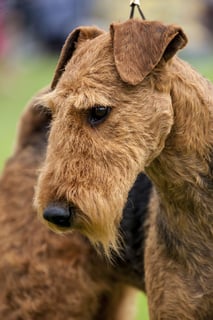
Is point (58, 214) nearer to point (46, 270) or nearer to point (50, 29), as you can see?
point (46, 270)

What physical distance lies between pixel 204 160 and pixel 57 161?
0.69 meters

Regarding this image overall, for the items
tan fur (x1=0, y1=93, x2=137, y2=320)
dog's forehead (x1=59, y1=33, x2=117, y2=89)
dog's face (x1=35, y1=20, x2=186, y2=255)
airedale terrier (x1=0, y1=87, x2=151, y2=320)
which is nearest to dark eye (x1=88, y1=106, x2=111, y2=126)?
→ dog's face (x1=35, y1=20, x2=186, y2=255)

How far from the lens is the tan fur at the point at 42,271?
189 inches

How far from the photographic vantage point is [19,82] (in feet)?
47.4

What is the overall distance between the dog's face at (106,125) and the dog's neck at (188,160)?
101mm

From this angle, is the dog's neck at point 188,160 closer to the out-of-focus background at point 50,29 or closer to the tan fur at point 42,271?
the tan fur at point 42,271

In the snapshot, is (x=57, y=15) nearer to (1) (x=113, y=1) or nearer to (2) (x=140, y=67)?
(1) (x=113, y=1)

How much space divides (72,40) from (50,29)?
482 inches

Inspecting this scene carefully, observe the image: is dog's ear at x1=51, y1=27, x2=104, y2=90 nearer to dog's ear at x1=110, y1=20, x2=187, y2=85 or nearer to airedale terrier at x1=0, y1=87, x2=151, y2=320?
dog's ear at x1=110, y1=20, x2=187, y2=85

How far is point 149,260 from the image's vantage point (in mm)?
4191

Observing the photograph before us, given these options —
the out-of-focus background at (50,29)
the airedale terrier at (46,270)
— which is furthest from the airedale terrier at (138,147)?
the out-of-focus background at (50,29)

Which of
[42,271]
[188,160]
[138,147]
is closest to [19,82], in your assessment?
[42,271]

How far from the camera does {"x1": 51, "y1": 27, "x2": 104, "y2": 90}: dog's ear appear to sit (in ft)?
13.3

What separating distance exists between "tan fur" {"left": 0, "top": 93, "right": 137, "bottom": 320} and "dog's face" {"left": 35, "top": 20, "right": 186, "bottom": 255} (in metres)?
1.06
